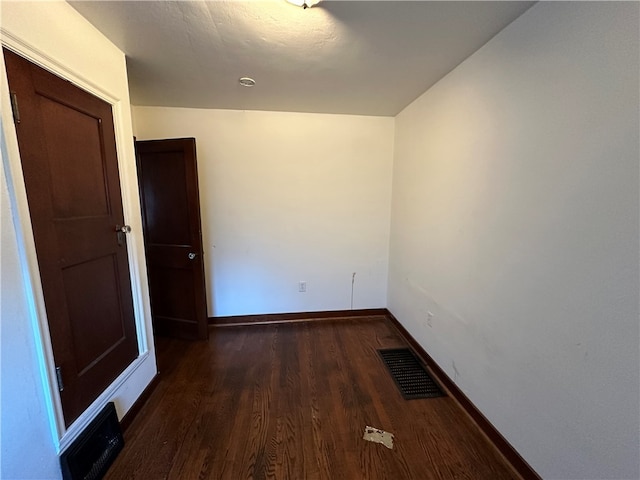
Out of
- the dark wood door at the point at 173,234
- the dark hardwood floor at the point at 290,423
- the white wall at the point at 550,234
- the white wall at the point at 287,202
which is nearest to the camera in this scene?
the white wall at the point at 550,234

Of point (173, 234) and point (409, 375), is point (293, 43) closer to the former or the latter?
point (173, 234)

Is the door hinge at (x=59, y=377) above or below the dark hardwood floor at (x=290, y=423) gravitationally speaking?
above

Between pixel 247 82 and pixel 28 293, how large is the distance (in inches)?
72.3

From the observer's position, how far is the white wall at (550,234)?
3.12ft

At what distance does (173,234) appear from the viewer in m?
2.52

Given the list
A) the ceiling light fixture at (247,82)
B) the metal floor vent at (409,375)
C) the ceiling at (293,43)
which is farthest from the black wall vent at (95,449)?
the ceiling light fixture at (247,82)

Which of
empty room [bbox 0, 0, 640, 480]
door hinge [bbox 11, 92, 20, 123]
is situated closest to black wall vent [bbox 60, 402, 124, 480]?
empty room [bbox 0, 0, 640, 480]

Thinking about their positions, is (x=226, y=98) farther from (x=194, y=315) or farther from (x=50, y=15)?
(x=194, y=315)

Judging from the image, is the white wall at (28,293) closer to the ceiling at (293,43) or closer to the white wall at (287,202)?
the ceiling at (293,43)

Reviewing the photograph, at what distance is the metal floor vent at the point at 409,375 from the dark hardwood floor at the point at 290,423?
7 centimetres

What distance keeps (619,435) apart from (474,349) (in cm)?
75

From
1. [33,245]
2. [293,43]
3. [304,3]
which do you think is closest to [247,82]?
[293,43]

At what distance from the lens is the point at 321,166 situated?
2854mm

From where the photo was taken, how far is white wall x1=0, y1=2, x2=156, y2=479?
3.21 ft
